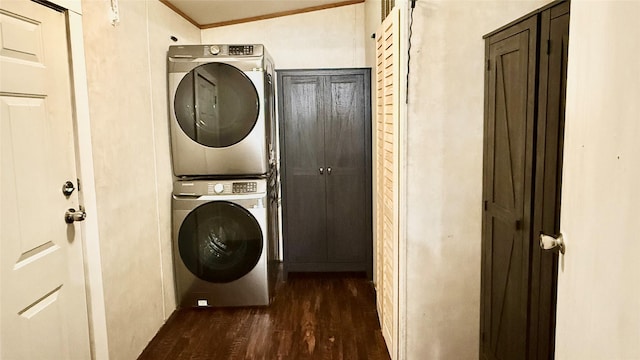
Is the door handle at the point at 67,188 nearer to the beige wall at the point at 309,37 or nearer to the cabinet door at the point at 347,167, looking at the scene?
the cabinet door at the point at 347,167

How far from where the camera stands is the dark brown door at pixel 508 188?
1.69 metres

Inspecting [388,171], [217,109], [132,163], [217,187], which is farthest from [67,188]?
[388,171]

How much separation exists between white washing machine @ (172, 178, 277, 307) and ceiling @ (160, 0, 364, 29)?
131 centimetres

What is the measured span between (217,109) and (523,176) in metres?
2.20

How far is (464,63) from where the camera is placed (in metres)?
2.30

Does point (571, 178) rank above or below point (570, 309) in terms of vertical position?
above

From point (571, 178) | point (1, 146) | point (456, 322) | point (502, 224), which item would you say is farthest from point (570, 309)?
point (1, 146)

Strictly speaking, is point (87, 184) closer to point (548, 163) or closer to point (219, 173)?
point (219, 173)

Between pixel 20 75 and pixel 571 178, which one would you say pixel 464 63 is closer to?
pixel 571 178

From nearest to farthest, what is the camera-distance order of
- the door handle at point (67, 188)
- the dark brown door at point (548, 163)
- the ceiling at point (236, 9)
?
the dark brown door at point (548, 163)
the door handle at point (67, 188)
the ceiling at point (236, 9)

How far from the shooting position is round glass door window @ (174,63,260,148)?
3.27 metres

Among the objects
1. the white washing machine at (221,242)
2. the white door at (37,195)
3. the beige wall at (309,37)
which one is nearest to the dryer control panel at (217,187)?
the white washing machine at (221,242)

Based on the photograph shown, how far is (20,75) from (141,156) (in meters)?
1.09

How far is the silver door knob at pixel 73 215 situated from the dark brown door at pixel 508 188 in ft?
6.00
